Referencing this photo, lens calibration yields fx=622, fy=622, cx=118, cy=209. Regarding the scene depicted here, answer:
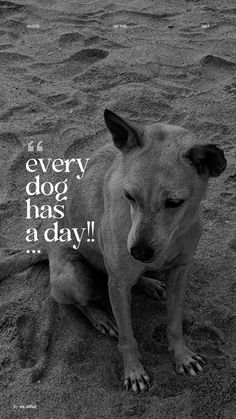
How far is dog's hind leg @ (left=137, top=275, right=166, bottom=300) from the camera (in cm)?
399

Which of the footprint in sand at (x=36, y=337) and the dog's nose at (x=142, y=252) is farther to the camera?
the footprint in sand at (x=36, y=337)

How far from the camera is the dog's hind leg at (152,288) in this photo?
3.99m

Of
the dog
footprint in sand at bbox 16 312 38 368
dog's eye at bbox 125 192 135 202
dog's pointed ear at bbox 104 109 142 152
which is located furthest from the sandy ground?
dog's pointed ear at bbox 104 109 142 152

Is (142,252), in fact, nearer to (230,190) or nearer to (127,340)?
(127,340)

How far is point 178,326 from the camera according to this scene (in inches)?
141

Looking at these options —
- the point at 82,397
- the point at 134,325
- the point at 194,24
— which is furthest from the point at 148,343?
the point at 194,24

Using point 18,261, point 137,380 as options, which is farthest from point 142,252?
point 18,261

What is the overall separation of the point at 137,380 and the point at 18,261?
118 centimetres

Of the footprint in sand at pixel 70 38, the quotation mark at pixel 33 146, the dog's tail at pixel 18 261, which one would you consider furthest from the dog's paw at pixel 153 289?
the footprint in sand at pixel 70 38

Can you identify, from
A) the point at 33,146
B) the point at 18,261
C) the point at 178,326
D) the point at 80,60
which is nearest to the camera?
the point at 178,326

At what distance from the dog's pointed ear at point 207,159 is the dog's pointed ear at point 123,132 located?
0.90 feet

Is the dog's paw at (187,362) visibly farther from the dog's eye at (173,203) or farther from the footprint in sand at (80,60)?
the footprint in sand at (80,60)

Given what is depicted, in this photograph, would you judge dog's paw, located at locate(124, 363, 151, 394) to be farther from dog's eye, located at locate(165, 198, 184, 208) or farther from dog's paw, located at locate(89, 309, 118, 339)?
dog's eye, located at locate(165, 198, 184, 208)

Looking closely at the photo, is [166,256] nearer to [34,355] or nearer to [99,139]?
[34,355]
